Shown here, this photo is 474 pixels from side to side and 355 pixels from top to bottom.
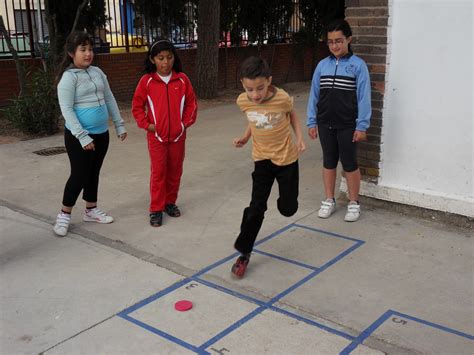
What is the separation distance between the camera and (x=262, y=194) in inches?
153

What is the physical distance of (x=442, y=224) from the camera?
478cm

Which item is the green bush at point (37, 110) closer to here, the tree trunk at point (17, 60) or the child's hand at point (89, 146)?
the tree trunk at point (17, 60)

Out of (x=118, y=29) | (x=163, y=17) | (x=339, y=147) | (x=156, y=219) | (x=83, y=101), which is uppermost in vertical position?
(x=163, y=17)

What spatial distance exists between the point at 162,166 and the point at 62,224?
0.97 meters

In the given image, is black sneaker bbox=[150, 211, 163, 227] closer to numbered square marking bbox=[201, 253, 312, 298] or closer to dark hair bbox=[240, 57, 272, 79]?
numbered square marking bbox=[201, 253, 312, 298]

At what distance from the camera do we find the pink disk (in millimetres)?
3441

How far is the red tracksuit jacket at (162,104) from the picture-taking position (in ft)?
15.4

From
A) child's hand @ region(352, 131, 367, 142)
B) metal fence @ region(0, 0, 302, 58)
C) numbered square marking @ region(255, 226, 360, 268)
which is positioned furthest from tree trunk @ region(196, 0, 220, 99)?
numbered square marking @ region(255, 226, 360, 268)

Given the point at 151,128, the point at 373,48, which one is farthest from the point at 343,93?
the point at 151,128

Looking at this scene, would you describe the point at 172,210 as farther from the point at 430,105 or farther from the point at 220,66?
the point at 220,66

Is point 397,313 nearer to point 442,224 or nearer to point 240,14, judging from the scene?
point 442,224

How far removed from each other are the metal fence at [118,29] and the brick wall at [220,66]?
0.27 meters

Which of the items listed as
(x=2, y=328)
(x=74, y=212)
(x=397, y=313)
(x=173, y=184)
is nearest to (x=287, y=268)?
(x=397, y=313)

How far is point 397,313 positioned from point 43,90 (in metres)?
7.13
